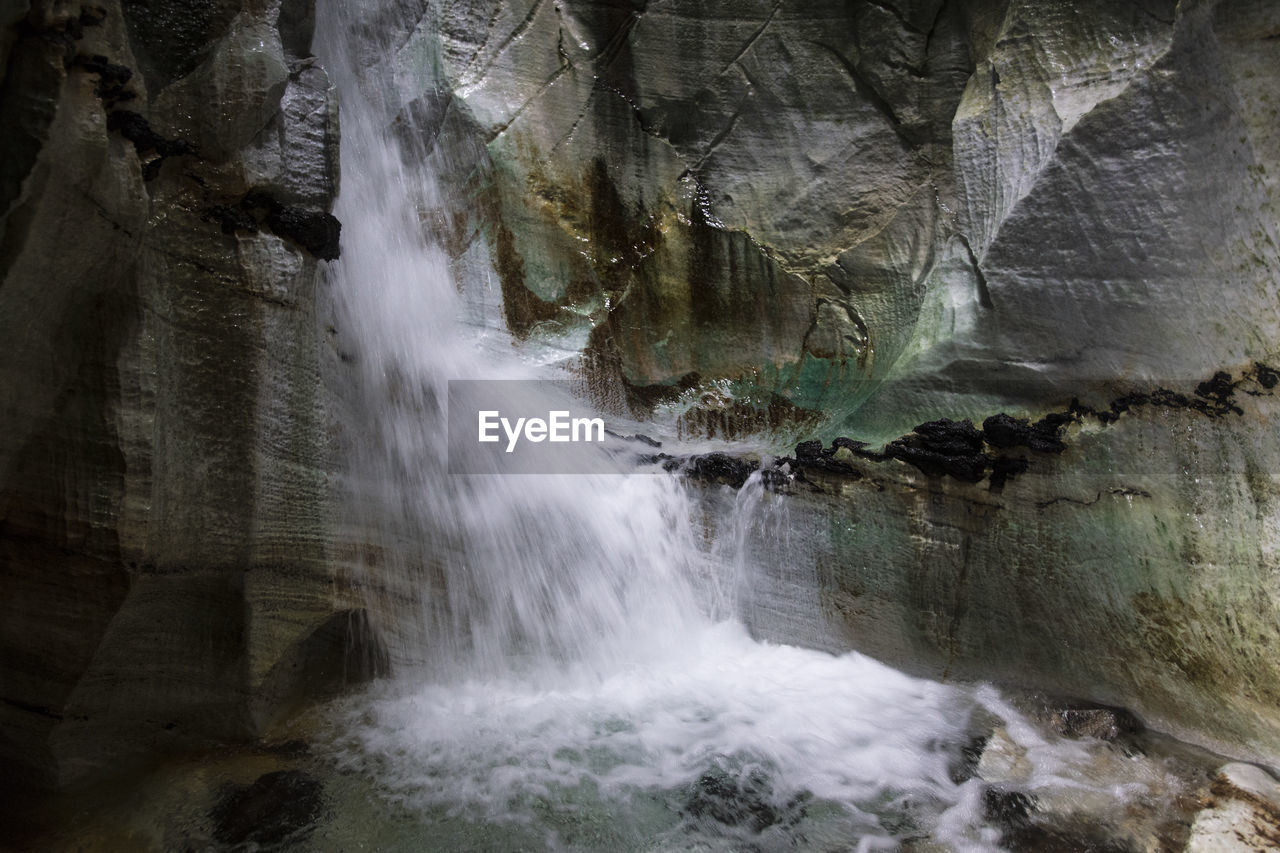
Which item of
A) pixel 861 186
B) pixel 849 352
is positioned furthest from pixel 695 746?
pixel 861 186

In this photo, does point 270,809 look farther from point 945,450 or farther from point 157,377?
point 945,450

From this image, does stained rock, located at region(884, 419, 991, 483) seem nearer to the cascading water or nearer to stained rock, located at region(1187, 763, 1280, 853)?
the cascading water

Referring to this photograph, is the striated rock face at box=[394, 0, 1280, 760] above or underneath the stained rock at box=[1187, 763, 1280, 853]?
above

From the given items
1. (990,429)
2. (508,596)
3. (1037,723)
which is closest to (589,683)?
(508,596)

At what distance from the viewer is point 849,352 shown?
4.84 metres

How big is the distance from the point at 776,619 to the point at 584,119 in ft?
10.6

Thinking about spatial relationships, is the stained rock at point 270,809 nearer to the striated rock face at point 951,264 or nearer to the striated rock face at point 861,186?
the striated rock face at point 951,264

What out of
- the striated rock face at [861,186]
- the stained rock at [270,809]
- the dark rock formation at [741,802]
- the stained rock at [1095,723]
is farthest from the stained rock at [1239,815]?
the stained rock at [270,809]

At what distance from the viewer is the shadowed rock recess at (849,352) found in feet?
9.39

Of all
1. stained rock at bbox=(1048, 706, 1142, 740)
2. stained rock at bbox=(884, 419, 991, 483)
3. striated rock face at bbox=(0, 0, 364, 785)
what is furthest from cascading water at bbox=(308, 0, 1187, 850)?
stained rock at bbox=(884, 419, 991, 483)

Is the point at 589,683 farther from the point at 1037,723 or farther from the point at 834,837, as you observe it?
the point at 1037,723

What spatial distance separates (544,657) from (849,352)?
249cm

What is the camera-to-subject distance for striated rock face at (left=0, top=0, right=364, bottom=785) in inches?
103

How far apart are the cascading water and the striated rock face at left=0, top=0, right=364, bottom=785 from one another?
0.43 metres
